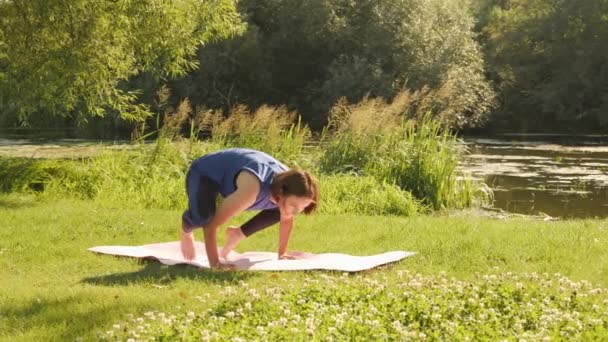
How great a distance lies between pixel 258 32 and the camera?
36.6 m

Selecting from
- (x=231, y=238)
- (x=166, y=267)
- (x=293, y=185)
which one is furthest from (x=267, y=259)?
(x=293, y=185)

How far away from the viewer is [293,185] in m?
6.75

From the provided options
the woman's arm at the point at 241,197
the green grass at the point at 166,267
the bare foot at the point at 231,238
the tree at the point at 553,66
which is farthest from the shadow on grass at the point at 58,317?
the tree at the point at 553,66

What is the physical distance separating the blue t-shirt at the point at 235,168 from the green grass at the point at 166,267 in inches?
27.7

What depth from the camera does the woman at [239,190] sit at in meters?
6.80

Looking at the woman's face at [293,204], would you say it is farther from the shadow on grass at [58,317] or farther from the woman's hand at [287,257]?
the shadow on grass at [58,317]

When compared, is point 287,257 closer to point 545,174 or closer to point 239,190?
point 239,190

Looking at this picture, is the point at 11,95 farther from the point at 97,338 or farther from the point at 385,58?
the point at 385,58

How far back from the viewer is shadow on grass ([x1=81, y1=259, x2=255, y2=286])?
6.65m

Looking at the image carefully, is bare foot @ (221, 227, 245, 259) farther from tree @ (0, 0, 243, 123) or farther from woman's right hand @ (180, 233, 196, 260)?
tree @ (0, 0, 243, 123)

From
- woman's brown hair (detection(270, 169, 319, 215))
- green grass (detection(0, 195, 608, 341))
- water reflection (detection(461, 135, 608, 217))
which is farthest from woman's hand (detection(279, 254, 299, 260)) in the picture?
water reflection (detection(461, 135, 608, 217))

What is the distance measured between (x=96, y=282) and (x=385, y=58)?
1114 inches

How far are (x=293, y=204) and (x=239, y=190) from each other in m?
0.46

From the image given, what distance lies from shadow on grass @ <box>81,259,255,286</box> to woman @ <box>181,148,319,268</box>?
26 cm
